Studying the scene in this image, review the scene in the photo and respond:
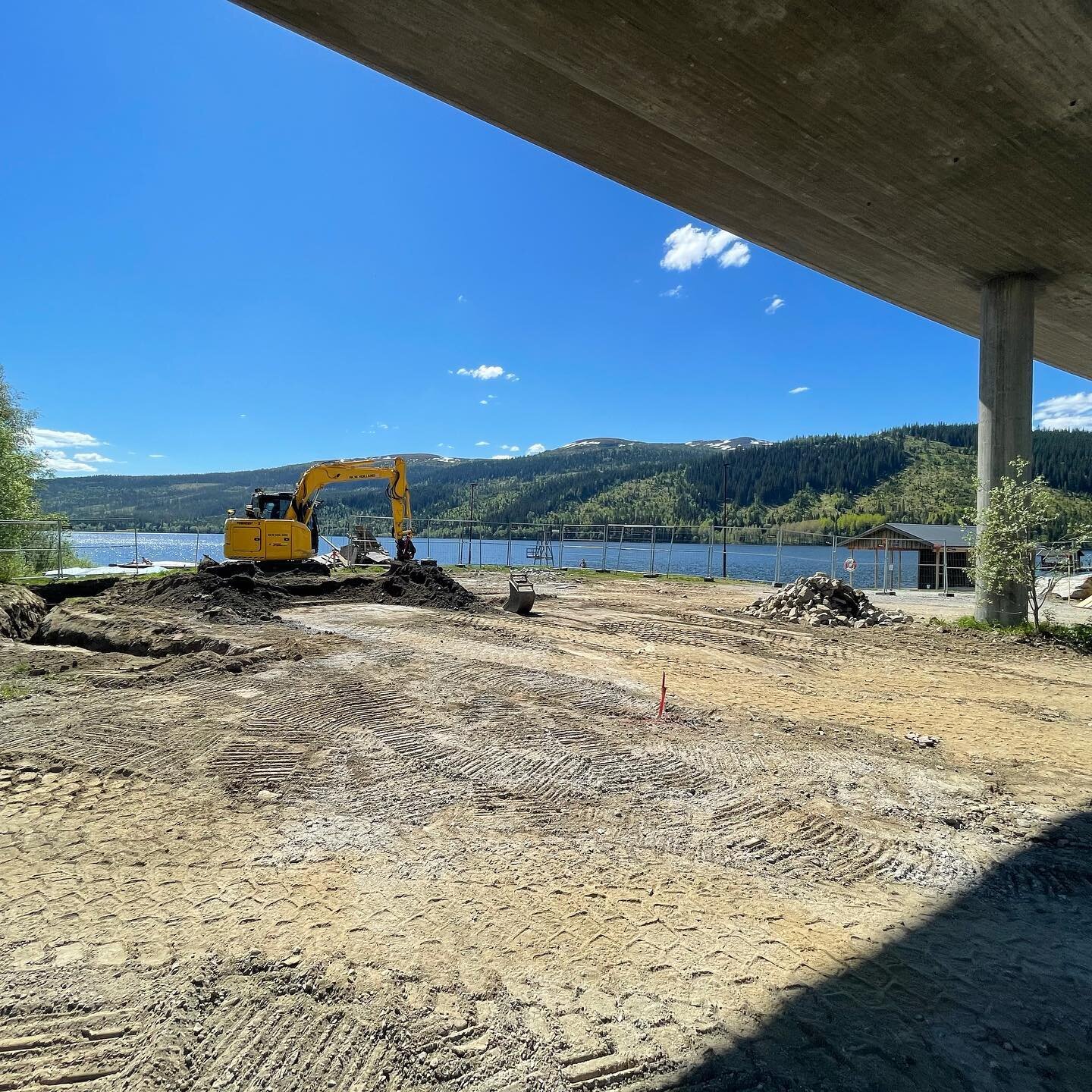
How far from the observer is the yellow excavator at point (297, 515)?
21.2m

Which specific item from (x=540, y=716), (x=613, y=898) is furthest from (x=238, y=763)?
(x=613, y=898)

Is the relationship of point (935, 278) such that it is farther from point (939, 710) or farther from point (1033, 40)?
point (939, 710)

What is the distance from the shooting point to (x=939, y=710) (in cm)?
867

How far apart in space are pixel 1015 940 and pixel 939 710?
5.78m

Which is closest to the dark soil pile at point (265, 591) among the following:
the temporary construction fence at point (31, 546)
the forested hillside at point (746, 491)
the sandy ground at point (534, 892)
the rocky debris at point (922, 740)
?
the sandy ground at point (534, 892)

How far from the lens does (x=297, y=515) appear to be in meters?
23.2

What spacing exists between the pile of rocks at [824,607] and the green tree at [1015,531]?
9.41 feet

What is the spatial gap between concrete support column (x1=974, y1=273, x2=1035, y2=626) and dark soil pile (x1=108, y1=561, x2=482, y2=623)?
46.1 ft

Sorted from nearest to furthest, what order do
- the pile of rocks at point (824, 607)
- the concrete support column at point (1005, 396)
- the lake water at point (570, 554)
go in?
1. the concrete support column at point (1005, 396)
2. the pile of rocks at point (824, 607)
3. the lake water at point (570, 554)

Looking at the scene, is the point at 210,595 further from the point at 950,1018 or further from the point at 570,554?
the point at 570,554

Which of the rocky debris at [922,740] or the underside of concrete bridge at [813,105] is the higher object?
the underside of concrete bridge at [813,105]

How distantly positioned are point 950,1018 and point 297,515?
23418mm

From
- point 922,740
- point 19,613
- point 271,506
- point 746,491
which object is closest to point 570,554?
point 271,506

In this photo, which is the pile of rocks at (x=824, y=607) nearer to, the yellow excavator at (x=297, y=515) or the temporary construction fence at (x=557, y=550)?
the temporary construction fence at (x=557, y=550)
